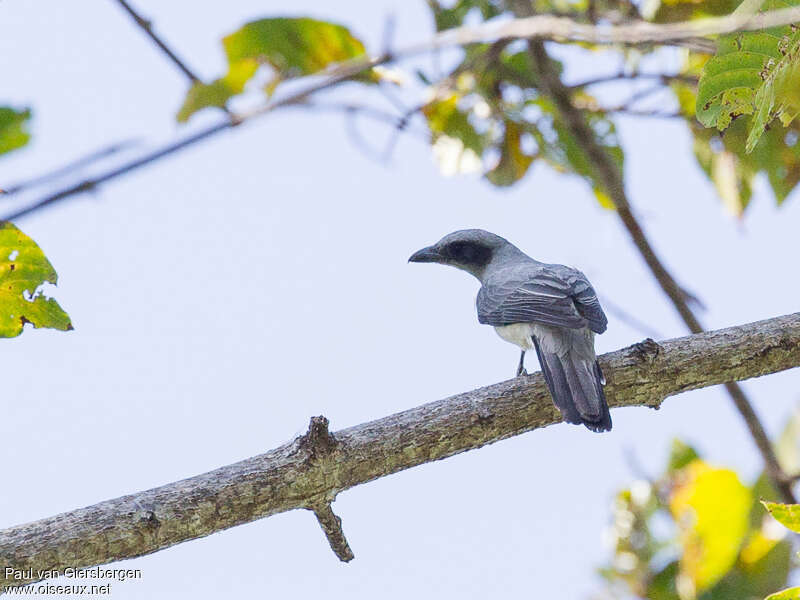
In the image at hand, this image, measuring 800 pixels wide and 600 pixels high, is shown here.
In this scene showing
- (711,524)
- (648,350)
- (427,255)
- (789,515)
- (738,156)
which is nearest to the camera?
(789,515)

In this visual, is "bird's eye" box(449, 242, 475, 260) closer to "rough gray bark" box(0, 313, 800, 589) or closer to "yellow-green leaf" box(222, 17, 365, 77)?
"yellow-green leaf" box(222, 17, 365, 77)

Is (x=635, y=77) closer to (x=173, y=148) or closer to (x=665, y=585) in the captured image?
(x=665, y=585)

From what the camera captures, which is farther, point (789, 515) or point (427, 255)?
point (427, 255)

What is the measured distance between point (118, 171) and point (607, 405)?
3.22 m

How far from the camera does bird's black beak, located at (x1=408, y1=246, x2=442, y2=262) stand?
6191 mm

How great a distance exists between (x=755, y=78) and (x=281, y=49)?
94.2 inches

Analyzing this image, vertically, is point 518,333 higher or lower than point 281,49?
lower

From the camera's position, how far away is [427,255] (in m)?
6.23

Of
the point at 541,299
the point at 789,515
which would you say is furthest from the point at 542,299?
the point at 789,515

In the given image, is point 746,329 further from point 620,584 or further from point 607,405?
point 620,584

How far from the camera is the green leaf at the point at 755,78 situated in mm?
2857

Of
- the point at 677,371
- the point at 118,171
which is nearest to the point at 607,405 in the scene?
the point at 677,371

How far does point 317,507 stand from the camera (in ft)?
11.1

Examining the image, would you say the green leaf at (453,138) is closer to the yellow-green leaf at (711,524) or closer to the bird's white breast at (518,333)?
the bird's white breast at (518,333)
